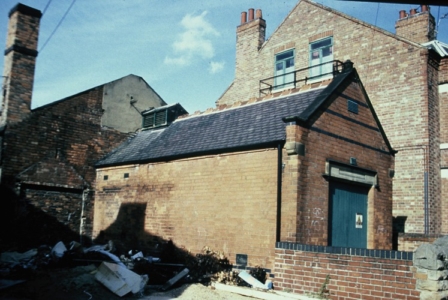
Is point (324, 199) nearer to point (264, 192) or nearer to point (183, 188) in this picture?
point (264, 192)

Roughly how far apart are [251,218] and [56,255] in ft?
17.8

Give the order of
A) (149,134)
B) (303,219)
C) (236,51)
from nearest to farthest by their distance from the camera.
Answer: (303,219) → (149,134) → (236,51)

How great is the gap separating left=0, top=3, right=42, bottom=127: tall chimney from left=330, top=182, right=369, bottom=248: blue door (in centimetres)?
1101

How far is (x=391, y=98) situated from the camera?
627 inches

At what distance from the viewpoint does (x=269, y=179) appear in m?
10.2

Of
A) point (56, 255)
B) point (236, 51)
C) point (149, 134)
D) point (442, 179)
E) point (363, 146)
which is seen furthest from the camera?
point (236, 51)

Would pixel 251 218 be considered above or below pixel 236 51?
below

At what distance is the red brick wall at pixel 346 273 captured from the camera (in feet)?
23.0

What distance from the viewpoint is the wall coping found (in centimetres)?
705

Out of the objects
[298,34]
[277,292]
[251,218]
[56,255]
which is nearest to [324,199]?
[251,218]

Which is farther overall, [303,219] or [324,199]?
[324,199]

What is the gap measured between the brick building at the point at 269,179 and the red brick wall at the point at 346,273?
0.77 metres

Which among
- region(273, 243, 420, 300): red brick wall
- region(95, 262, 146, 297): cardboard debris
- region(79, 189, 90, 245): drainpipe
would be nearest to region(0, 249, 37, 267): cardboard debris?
region(95, 262, 146, 297): cardboard debris

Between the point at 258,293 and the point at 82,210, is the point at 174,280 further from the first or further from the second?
the point at 82,210
